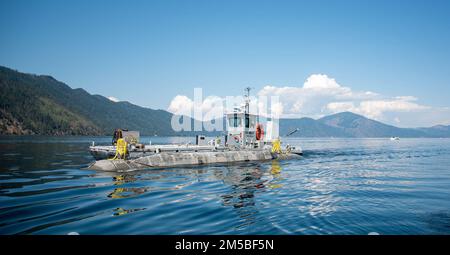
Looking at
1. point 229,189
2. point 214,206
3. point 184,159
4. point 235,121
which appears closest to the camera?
point 214,206

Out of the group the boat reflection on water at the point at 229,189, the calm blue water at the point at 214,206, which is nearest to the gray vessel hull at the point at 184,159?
the boat reflection on water at the point at 229,189

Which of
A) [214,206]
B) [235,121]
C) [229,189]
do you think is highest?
[235,121]

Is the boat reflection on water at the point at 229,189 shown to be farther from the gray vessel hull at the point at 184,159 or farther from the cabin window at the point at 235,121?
the cabin window at the point at 235,121

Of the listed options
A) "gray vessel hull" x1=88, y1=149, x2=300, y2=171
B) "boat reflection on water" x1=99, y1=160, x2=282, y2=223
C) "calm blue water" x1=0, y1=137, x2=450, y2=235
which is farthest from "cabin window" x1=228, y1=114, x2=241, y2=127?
"calm blue water" x1=0, y1=137, x2=450, y2=235

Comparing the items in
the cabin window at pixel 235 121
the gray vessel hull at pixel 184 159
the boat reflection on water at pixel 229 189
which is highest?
the cabin window at pixel 235 121

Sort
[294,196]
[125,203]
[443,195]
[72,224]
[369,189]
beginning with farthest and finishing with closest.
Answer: [369,189], [443,195], [294,196], [125,203], [72,224]

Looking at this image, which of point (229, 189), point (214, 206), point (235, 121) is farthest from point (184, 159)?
point (214, 206)

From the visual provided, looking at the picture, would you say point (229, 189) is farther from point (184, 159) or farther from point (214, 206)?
point (184, 159)

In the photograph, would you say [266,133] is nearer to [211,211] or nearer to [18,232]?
[211,211]

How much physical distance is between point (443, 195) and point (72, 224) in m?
21.2

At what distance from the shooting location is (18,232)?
9641 mm

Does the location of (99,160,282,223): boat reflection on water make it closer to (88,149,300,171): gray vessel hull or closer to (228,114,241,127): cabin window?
(88,149,300,171): gray vessel hull
